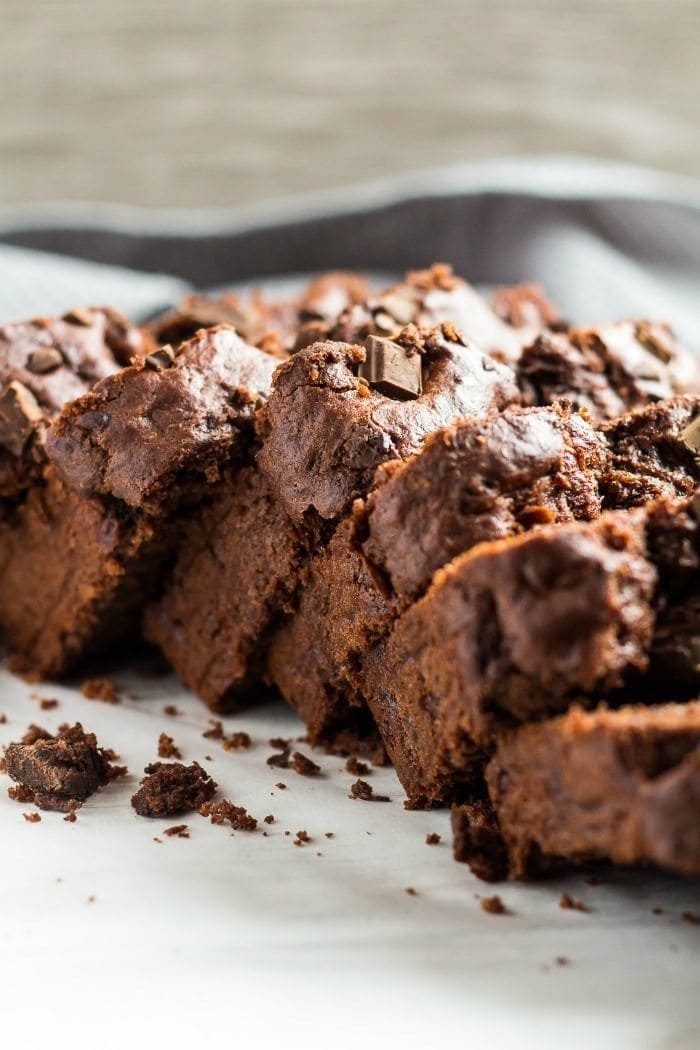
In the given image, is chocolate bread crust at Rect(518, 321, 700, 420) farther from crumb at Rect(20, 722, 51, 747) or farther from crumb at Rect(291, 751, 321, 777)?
crumb at Rect(20, 722, 51, 747)

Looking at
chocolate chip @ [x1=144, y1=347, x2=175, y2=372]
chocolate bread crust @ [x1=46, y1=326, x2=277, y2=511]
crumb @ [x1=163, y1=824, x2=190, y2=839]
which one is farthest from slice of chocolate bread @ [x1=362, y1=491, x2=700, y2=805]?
chocolate chip @ [x1=144, y1=347, x2=175, y2=372]

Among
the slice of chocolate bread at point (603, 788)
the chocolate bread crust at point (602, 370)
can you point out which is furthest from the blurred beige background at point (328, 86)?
the slice of chocolate bread at point (603, 788)

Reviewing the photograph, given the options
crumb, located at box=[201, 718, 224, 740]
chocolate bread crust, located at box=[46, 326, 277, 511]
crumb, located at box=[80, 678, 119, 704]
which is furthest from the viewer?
crumb, located at box=[80, 678, 119, 704]

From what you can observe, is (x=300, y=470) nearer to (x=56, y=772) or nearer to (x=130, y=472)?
(x=130, y=472)

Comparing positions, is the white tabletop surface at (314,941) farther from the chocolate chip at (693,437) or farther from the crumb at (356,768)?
the chocolate chip at (693,437)

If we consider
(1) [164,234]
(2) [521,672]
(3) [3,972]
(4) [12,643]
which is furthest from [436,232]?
(3) [3,972]

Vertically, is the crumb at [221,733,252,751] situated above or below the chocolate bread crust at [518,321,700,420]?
below
